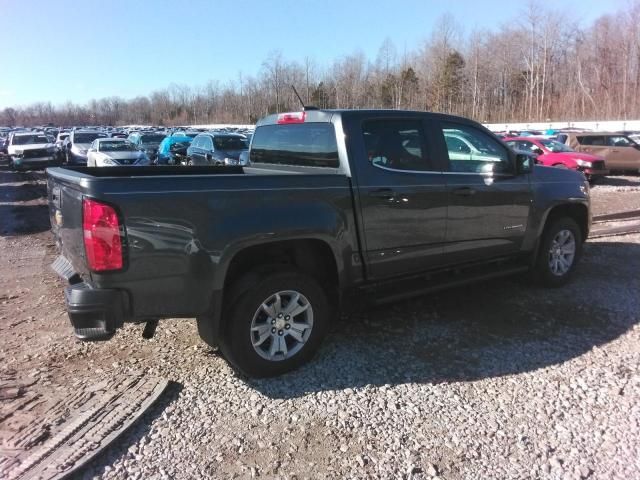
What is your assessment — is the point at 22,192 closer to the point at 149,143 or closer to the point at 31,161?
the point at 31,161

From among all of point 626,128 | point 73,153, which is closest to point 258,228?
point 73,153

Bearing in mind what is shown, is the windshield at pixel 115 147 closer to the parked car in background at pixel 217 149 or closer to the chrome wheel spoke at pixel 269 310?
the parked car in background at pixel 217 149

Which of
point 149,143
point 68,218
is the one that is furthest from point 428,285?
point 149,143

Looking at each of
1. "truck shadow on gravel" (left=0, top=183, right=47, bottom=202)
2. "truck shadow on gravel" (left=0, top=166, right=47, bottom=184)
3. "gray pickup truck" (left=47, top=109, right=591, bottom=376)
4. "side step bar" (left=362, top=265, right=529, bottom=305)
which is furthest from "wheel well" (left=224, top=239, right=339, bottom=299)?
"truck shadow on gravel" (left=0, top=166, right=47, bottom=184)

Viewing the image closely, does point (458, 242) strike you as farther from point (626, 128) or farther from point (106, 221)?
point (626, 128)

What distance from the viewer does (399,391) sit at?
3766 millimetres

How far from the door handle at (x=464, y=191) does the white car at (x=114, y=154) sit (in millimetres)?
14829

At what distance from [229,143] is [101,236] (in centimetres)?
1539

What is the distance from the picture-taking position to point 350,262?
13.7 ft

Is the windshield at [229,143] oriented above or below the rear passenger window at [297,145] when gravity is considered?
above

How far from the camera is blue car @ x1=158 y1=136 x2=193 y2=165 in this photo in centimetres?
2228

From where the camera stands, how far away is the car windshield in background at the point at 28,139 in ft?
84.1

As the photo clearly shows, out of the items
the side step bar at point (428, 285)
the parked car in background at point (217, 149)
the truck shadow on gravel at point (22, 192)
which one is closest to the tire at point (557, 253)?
the side step bar at point (428, 285)

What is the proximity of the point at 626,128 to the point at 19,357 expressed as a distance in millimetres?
40010
